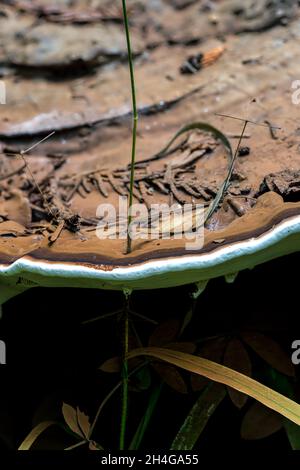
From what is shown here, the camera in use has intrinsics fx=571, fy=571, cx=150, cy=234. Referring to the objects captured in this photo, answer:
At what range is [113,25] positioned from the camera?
102 inches

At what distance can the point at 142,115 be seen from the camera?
2.13 m

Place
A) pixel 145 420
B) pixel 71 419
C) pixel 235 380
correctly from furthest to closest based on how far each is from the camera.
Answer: pixel 145 420 → pixel 71 419 → pixel 235 380

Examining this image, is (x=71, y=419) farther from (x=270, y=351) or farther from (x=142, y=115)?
(x=142, y=115)

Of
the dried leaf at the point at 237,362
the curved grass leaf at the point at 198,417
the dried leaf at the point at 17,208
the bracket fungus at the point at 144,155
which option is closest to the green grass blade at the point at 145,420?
the curved grass leaf at the point at 198,417

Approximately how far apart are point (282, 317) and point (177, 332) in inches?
12.4

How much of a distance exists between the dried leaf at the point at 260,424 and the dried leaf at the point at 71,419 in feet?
1.48

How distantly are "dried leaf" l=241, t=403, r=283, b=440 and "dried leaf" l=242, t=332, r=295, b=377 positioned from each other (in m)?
0.12

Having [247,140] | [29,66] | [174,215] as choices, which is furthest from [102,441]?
[29,66]

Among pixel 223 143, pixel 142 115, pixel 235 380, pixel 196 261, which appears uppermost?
pixel 142 115

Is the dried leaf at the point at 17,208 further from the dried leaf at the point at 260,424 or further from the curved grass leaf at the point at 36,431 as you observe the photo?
the dried leaf at the point at 260,424

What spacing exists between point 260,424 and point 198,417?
0.56ft

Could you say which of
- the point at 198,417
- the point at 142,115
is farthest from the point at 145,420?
the point at 142,115

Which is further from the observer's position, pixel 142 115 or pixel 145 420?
pixel 142 115
